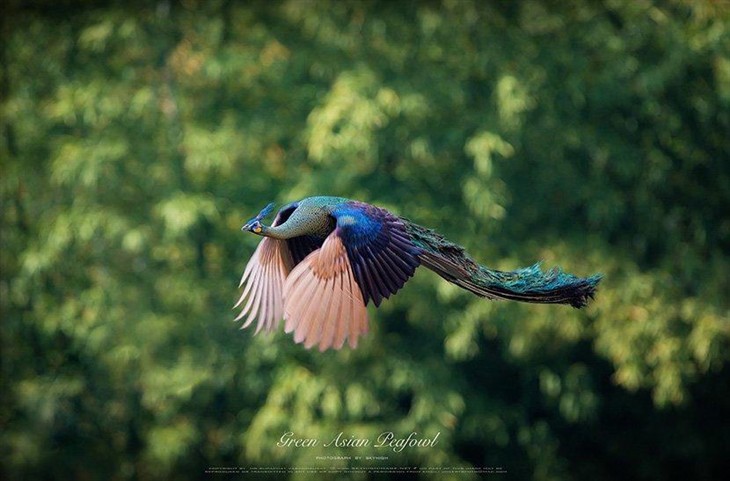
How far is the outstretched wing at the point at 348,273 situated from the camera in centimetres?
469

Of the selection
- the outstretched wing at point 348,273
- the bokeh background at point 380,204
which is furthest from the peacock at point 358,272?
the bokeh background at point 380,204

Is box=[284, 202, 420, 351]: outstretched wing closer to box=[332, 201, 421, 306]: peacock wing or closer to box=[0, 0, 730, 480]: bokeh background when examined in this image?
box=[332, 201, 421, 306]: peacock wing

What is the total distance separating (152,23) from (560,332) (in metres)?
4.41

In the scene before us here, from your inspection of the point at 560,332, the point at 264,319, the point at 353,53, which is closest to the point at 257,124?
the point at 353,53

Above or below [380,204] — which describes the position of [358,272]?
below

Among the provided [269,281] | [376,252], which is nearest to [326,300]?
[376,252]

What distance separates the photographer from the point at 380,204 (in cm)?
946

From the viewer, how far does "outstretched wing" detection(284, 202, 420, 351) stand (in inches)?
185

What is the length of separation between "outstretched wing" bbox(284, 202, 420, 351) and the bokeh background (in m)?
4.43

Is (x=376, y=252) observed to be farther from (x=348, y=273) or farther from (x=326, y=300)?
(x=326, y=300)

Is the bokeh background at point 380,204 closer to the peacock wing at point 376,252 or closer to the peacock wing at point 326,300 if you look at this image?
the peacock wing at point 376,252

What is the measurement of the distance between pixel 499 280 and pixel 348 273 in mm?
664

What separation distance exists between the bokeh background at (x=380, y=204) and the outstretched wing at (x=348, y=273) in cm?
443

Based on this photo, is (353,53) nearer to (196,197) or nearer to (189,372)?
(196,197)
